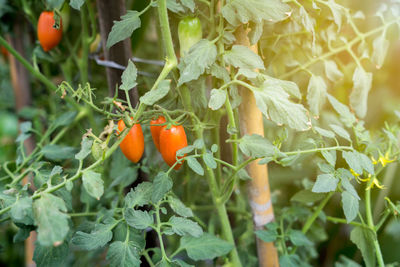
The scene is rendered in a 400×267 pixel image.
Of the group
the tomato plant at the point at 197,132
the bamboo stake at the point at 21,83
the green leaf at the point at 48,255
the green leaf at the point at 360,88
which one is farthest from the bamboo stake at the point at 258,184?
the bamboo stake at the point at 21,83

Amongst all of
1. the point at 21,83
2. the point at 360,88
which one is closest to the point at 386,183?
the point at 360,88

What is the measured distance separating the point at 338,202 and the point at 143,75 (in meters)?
0.79

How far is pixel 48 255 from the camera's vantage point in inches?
21.6

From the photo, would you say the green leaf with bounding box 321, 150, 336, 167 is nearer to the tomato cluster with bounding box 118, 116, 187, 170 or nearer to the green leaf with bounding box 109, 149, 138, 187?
the tomato cluster with bounding box 118, 116, 187, 170

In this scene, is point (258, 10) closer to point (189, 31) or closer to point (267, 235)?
point (189, 31)

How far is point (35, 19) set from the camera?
91cm

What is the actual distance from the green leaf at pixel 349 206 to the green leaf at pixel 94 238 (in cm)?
35

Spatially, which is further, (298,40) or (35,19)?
(35,19)

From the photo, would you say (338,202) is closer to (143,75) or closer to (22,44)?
(143,75)

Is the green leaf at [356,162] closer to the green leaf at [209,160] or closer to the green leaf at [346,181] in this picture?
the green leaf at [346,181]

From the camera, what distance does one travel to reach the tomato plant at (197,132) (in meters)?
0.51

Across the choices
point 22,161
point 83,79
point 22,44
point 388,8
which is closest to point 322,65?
point 388,8

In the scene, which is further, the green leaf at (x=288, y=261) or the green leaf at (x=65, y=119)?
the green leaf at (x=65, y=119)

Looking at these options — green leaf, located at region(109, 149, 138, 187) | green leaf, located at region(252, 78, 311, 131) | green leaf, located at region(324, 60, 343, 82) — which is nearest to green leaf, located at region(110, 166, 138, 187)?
green leaf, located at region(109, 149, 138, 187)
